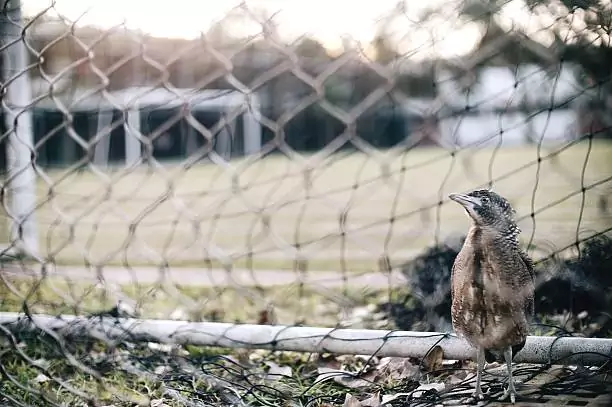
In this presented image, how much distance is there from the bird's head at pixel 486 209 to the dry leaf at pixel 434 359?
290mm

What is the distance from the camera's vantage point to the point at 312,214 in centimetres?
364

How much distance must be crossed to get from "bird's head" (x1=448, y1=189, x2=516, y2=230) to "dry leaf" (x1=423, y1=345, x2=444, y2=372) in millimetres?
290

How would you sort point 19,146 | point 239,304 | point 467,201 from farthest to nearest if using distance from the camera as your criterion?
point 19,146
point 239,304
point 467,201

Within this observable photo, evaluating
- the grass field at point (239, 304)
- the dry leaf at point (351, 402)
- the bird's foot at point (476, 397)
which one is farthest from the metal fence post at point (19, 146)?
the bird's foot at point (476, 397)

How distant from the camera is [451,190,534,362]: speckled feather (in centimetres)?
94

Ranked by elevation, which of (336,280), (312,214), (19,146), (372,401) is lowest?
(372,401)

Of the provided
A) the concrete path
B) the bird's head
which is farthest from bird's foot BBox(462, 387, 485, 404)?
the concrete path

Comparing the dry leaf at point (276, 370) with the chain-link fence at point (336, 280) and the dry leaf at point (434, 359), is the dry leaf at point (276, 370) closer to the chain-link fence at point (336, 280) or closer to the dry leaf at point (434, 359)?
the chain-link fence at point (336, 280)

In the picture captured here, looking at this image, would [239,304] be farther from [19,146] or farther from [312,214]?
[312,214]

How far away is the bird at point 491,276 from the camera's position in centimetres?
94

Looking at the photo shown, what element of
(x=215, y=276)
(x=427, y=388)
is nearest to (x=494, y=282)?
(x=427, y=388)

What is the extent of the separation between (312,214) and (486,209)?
2.71 m

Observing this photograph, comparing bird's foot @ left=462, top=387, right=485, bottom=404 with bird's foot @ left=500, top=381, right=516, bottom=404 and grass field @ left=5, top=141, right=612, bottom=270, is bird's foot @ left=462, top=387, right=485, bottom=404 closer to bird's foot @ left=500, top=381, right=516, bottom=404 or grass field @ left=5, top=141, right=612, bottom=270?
bird's foot @ left=500, top=381, right=516, bottom=404

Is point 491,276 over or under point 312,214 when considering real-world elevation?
under
